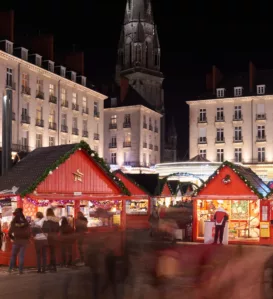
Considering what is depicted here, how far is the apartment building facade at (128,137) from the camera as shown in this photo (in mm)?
69125

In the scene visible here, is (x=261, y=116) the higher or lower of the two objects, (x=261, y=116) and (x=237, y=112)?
the lower

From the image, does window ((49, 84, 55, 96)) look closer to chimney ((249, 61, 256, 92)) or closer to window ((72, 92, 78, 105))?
window ((72, 92, 78, 105))

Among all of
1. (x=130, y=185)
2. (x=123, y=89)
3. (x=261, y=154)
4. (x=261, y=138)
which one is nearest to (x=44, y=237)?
(x=130, y=185)

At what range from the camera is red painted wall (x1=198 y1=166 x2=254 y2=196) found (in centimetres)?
2361

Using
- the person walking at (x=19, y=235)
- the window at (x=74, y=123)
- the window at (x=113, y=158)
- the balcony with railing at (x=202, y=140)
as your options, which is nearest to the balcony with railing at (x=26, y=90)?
the window at (x=74, y=123)

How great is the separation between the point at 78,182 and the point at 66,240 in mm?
2469

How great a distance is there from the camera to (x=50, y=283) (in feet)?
44.0

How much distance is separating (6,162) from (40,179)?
3801 millimetres

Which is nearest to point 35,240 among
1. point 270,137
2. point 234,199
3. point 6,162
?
point 6,162

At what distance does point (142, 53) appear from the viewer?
85.6 meters

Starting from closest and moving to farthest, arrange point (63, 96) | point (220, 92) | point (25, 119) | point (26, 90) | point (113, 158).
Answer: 1. point (25, 119)
2. point (26, 90)
3. point (63, 96)
4. point (220, 92)
5. point (113, 158)

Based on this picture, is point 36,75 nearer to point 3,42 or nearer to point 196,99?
point 3,42

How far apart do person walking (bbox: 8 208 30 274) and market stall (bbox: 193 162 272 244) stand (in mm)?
9907

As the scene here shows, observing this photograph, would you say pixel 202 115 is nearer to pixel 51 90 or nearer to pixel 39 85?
pixel 51 90
